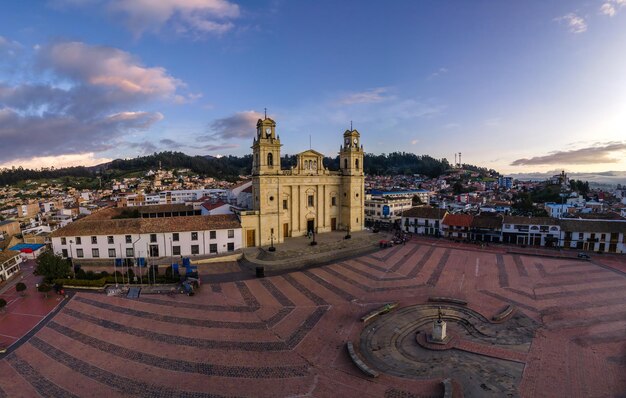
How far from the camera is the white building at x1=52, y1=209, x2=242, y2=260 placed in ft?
98.8

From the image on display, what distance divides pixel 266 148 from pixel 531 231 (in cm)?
3229

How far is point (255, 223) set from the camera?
34.6 m

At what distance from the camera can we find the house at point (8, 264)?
26194mm

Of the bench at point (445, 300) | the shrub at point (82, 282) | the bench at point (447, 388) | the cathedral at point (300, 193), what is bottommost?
the bench at point (445, 300)

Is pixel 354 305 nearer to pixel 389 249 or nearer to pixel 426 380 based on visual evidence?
pixel 426 380

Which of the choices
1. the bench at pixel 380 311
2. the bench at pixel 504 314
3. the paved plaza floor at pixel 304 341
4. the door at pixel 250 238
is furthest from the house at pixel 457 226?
the bench at pixel 380 311

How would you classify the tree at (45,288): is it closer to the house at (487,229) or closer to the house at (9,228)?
the house at (9,228)

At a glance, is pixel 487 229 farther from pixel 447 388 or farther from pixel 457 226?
pixel 447 388

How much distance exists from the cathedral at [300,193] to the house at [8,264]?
19.7 metres

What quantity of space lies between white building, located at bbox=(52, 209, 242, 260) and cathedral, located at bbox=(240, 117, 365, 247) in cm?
366

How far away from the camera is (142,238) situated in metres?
30.6

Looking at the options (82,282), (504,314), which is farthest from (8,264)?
(504,314)

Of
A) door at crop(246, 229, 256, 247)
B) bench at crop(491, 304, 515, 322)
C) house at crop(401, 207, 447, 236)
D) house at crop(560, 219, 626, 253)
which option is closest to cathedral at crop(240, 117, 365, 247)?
door at crop(246, 229, 256, 247)

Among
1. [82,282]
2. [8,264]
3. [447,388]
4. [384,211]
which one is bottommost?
[447,388]
